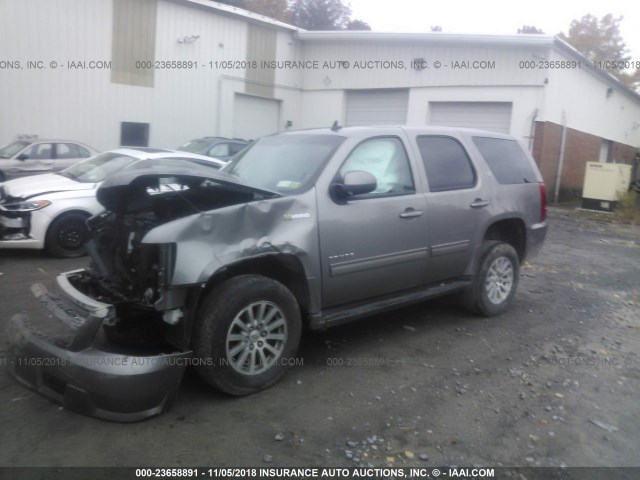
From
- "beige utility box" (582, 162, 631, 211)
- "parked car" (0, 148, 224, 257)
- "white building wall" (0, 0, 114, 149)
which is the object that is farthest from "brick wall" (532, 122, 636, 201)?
"white building wall" (0, 0, 114, 149)

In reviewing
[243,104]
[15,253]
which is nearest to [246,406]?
[15,253]

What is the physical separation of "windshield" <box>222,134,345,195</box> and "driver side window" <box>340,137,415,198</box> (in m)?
0.20

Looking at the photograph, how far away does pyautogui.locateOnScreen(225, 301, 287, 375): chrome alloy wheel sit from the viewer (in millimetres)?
3836

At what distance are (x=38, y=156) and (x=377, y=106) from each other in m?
11.1

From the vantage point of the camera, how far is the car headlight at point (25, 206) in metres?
7.34

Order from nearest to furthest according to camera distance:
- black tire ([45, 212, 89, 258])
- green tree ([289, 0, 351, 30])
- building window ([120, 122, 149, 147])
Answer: black tire ([45, 212, 89, 258]) < building window ([120, 122, 149, 147]) < green tree ([289, 0, 351, 30])

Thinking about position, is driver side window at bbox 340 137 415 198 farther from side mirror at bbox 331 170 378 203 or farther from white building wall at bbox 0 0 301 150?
white building wall at bbox 0 0 301 150

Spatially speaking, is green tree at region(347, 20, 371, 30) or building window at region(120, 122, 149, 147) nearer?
building window at region(120, 122, 149, 147)

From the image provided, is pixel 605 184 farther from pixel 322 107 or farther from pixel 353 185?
pixel 353 185

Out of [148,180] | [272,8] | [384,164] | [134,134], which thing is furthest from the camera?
[272,8]

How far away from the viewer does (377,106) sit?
774 inches

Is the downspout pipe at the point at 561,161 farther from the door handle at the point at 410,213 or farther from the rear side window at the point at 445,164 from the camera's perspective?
the door handle at the point at 410,213

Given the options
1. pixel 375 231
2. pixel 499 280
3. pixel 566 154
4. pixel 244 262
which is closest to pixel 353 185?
pixel 375 231

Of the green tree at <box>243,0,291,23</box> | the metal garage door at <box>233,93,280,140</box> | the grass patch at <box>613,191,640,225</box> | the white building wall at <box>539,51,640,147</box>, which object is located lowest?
the grass patch at <box>613,191,640,225</box>
